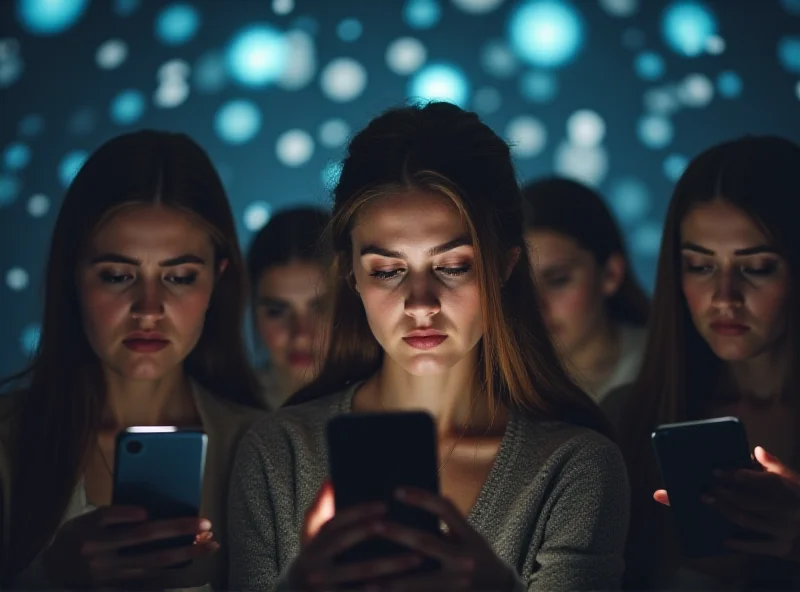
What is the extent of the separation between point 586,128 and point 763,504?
169 centimetres

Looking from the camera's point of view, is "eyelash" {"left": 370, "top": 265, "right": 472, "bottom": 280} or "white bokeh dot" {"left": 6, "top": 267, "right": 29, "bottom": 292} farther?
"white bokeh dot" {"left": 6, "top": 267, "right": 29, "bottom": 292}

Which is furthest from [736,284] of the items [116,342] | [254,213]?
[254,213]

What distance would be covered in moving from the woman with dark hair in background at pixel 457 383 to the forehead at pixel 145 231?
1.06ft

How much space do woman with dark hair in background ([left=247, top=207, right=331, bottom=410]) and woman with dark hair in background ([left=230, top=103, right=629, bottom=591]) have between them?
0.79 m

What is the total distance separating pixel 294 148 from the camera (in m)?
3.11

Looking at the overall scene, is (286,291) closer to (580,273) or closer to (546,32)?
(580,273)

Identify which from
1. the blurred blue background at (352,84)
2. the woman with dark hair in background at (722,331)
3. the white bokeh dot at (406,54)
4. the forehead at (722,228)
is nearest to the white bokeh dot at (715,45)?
the blurred blue background at (352,84)

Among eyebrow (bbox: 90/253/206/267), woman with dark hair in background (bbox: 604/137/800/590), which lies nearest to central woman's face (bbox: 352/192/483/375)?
eyebrow (bbox: 90/253/206/267)

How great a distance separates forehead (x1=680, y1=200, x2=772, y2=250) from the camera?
201cm

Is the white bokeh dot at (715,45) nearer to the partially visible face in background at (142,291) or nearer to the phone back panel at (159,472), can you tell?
the partially visible face in background at (142,291)

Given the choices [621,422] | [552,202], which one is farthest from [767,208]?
[552,202]

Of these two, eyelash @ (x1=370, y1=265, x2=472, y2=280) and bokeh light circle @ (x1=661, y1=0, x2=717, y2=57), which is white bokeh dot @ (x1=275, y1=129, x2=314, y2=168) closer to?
bokeh light circle @ (x1=661, y1=0, x2=717, y2=57)

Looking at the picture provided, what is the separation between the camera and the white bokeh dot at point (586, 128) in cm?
312

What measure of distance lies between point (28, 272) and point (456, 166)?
152cm
